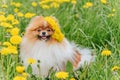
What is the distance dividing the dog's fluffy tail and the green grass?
0.16 ft

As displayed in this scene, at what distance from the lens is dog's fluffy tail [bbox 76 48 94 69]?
3.85 meters

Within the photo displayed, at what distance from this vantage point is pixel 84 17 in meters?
4.96

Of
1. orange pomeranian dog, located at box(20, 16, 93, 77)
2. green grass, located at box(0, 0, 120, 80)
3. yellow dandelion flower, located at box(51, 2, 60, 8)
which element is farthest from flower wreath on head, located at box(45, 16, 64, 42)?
yellow dandelion flower, located at box(51, 2, 60, 8)

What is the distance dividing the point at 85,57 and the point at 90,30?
2.35 feet

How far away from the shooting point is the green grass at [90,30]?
3764 mm

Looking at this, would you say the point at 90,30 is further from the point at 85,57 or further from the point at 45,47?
the point at 45,47

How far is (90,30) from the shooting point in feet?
15.1

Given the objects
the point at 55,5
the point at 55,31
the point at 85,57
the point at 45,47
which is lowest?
A: the point at 85,57

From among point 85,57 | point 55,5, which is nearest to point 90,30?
point 55,5

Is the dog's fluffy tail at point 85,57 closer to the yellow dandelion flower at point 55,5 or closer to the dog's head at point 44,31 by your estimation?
the dog's head at point 44,31

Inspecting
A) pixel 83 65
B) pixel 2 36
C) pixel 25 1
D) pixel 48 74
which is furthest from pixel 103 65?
pixel 25 1

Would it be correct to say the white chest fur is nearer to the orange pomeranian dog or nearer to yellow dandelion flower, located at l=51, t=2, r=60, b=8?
the orange pomeranian dog

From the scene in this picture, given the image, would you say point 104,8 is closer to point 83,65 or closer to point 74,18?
point 74,18

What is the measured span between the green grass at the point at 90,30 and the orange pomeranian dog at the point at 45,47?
11 cm
